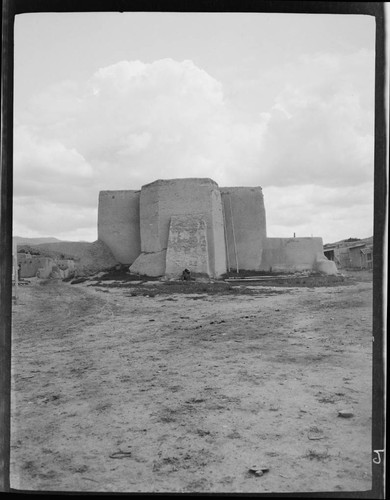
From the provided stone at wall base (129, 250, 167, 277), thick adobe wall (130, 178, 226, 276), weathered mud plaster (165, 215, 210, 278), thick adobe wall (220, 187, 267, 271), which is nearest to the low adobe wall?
stone at wall base (129, 250, 167, 277)

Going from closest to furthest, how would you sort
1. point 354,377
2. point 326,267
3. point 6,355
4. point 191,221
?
point 6,355 → point 354,377 → point 191,221 → point 326,267

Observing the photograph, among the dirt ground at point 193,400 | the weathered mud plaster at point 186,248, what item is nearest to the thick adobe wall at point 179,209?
the weathered mud plaster at point 186,248

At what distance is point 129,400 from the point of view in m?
3.21

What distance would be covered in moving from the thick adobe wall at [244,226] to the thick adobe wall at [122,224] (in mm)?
2947

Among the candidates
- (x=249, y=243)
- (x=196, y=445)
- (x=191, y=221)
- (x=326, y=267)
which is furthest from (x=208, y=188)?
(x=196, y=445)

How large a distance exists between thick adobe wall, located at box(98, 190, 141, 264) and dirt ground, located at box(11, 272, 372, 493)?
5.46m

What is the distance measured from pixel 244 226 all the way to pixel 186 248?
2.26m

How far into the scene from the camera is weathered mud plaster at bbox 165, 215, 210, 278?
12625 millimetres

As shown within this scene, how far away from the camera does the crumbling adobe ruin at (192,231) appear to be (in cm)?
1203

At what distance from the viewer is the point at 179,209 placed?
1309cm

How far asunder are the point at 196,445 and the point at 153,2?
224cm

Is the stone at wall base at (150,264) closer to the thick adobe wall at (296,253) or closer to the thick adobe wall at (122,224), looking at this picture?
the thick adobe wall at (122,224)

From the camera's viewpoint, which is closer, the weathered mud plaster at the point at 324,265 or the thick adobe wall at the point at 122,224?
the thick adobe wall at the point at 122,224

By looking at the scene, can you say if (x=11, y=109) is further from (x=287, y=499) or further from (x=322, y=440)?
(x=322, y=440)
